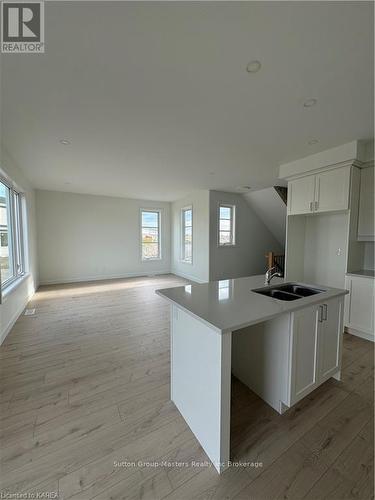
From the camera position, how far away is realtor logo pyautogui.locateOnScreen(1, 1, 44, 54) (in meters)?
1.22

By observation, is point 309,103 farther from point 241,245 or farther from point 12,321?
point 12,321

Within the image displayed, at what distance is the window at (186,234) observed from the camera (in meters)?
6.61

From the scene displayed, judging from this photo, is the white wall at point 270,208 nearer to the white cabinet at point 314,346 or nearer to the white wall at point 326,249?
the white wall at point 326,249

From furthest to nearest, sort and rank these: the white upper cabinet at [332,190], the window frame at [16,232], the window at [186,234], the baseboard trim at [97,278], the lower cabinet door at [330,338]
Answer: the window at [186,234] → the baseboard trim at [97,278] → the window frame at [16,232] → the white upper cabinet at [332,190] → the lower cabinet door at [330,338]

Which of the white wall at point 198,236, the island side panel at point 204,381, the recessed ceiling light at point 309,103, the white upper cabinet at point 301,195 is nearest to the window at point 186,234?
the white wall at point 198,236

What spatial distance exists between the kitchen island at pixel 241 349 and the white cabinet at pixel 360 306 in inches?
50.8

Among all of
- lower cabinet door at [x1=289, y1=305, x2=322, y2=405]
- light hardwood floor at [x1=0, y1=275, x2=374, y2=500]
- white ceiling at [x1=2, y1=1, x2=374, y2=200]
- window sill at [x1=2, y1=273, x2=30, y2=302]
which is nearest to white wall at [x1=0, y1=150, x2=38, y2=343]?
window sill at [x1=2, y1=273, x2=30, y2=302]

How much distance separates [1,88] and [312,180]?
3901 mm

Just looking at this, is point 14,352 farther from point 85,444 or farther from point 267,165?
point 267,165

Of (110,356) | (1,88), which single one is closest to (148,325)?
(110,356)

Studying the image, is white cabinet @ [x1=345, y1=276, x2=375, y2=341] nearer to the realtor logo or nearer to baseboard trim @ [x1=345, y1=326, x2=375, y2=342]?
baseboard trim @ [x1=345, y1=326, x2=375, y2=342]

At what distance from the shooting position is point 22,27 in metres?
1.28

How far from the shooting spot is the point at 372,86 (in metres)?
1.79

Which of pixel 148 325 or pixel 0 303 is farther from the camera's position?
pixel 148 325
